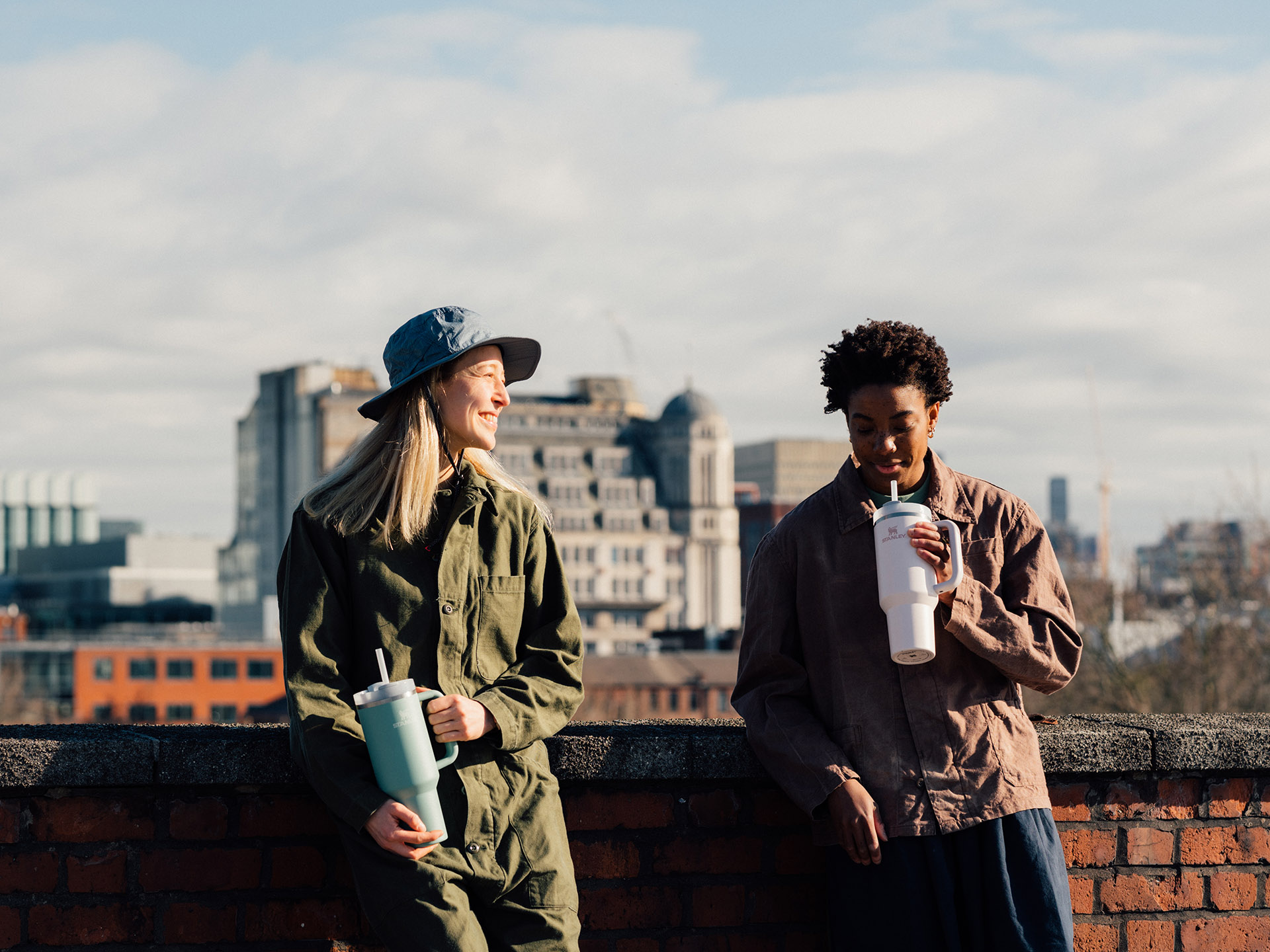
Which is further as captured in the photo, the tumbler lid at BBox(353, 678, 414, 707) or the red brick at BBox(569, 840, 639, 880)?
the red brick at BBox(569, 840, 639, 880)

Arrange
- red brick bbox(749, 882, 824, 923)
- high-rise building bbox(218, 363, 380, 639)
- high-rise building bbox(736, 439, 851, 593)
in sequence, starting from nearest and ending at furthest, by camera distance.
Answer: red brick bbox(749, 882, 824, 923) < high-rise building bbox(218, 363, 380, 639) < high-rise building bbox(736, 439, 851, 593)

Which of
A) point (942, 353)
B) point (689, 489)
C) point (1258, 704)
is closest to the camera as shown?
point (942, 353)

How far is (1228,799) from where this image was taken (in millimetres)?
4551

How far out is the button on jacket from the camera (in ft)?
11.4

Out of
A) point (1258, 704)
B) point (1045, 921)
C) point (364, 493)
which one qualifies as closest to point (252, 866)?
point (364, 493)

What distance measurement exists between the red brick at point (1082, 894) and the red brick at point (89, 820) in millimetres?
2610

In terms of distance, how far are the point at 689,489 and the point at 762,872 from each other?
5045 inches

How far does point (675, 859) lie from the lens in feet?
14.0

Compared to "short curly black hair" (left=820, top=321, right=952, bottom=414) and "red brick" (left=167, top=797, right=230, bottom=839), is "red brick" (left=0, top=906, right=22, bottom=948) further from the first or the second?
"short curly black hair" (left=820, top=321, right=952, bottom=414)

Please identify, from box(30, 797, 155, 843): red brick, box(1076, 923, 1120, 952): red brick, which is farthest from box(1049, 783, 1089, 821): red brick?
box(30, 797, 155, 843): red brick

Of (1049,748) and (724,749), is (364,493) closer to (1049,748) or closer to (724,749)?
(724,749)

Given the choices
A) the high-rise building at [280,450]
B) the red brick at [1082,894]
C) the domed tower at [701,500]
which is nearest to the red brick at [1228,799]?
the red brick at [1082,894]

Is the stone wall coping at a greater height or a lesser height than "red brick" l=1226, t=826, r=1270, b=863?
greater

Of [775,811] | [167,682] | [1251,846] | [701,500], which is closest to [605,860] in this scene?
[775,811]
